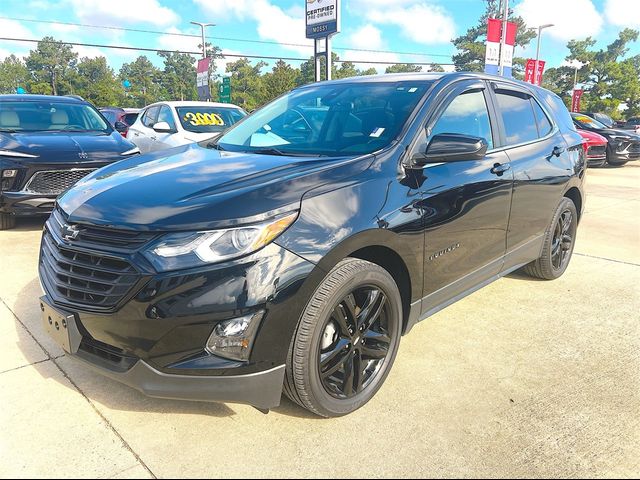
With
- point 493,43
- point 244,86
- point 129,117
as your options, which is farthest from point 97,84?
point 493,43

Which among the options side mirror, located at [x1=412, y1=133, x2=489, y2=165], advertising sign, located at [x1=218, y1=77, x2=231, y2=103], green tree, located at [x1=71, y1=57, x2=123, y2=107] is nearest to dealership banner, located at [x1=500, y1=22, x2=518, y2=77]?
advertising sign, located at [x1=218, y1=77, x2=231, y2=103]

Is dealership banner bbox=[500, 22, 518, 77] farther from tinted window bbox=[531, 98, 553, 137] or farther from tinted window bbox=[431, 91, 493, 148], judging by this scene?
tinted window bbox=[431, 91, 493, 148]

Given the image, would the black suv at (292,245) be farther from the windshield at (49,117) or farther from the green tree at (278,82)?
the green tree at (278,82)

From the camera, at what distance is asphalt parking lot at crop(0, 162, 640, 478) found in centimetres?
221

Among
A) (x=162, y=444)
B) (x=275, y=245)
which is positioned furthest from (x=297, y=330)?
(x=162, y=444)

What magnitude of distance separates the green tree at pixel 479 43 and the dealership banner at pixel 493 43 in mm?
50190

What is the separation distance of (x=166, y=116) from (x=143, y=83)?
3176 inches

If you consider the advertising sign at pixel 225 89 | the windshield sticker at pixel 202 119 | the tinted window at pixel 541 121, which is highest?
the advertising sign at pixel 225 89

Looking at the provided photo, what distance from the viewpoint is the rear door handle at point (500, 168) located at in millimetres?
3379

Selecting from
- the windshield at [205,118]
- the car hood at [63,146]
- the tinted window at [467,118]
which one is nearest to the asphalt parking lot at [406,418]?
the tinted window at [467,118]

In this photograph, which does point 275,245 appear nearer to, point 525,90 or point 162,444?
point 162,444

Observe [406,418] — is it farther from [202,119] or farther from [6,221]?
[202,119]

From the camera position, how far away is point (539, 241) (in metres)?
4.21

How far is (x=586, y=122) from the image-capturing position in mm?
16781
